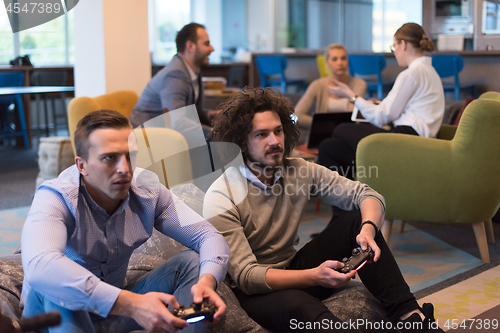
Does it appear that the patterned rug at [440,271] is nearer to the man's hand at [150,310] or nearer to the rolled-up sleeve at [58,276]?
the man's hand at [150,310]

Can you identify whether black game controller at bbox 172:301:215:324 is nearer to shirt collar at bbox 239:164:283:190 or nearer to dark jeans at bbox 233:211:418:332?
dark jeans at bbox 233:211:418:332

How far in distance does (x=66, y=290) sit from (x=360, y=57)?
5398 millimetres

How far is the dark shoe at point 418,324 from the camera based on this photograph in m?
1.43

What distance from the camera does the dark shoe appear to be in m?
1.43

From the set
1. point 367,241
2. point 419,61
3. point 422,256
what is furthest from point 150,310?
point 419,61

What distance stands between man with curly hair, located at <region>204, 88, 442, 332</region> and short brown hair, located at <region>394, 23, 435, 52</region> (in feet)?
4.50

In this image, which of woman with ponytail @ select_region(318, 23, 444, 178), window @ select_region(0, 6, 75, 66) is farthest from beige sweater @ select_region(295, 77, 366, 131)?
window @ select_region(0, 6, 75, 66)

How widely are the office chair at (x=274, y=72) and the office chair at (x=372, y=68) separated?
1124 millimetres

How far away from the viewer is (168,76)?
10.2 ft

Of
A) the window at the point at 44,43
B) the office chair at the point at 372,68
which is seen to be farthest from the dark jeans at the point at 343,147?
the window at the point at 44,43

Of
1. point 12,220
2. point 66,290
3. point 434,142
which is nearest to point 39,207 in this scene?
point 66,290

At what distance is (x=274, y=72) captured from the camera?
22.9 feet

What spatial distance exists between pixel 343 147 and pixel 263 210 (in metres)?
1.50

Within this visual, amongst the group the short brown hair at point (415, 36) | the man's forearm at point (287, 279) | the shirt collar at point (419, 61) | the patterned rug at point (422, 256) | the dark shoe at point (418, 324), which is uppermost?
the short brown hair at point (415, 36)
